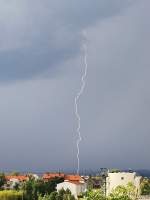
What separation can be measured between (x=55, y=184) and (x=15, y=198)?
1042 inches

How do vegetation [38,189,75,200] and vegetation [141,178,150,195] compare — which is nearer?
vegetation [141,178,150,195]

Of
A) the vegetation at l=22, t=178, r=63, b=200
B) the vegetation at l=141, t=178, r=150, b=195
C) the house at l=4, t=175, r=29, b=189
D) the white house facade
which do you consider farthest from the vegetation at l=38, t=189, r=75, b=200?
the house at l=4, t=175, r=29, b=189

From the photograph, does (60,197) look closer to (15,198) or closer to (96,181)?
(15,198)

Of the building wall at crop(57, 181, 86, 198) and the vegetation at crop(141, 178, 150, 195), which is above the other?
the building wall at crop(57, 181, 86, 198)

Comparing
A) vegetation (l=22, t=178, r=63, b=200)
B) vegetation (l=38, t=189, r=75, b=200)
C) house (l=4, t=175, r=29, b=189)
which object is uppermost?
house (l=4, t=175, r=29, b=189)

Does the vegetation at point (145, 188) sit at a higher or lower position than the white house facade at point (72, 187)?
lower

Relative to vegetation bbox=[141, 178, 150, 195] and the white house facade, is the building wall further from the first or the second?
vegetation bbox=[141, 178, 150, 195]

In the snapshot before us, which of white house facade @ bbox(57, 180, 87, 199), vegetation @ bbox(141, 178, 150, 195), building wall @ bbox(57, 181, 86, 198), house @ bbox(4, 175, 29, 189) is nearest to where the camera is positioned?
vegetation @ bbox(141, 178, 150, 195)

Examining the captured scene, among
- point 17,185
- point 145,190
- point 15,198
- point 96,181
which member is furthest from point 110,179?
point 96,181

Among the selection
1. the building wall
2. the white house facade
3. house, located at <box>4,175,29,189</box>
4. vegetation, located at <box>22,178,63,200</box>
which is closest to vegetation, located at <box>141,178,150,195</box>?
vegetation, located at <box>22,178,63,200</box>

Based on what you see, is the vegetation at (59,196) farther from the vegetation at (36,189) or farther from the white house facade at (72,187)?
the white house facade at (72,187)

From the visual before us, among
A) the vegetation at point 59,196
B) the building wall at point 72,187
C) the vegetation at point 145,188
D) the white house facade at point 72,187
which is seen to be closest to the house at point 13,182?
the white house facade at point 72,187

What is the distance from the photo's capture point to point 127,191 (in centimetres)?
3234

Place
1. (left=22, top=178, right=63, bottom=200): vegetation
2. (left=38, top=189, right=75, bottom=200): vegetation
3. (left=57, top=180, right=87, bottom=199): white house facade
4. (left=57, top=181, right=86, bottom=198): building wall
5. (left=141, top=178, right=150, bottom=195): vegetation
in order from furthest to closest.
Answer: (left=57, top=181, right=86, bottom=198): building wall, (left=57, top=180, right=87, bottom=199): white house facade, (left=22, top=178, right=63, bottom=200): vegetation, (left=38, top=189, right=75, bottom=200): vegetation, (left=141, top=178, right=150, bottom=195): vegetation
